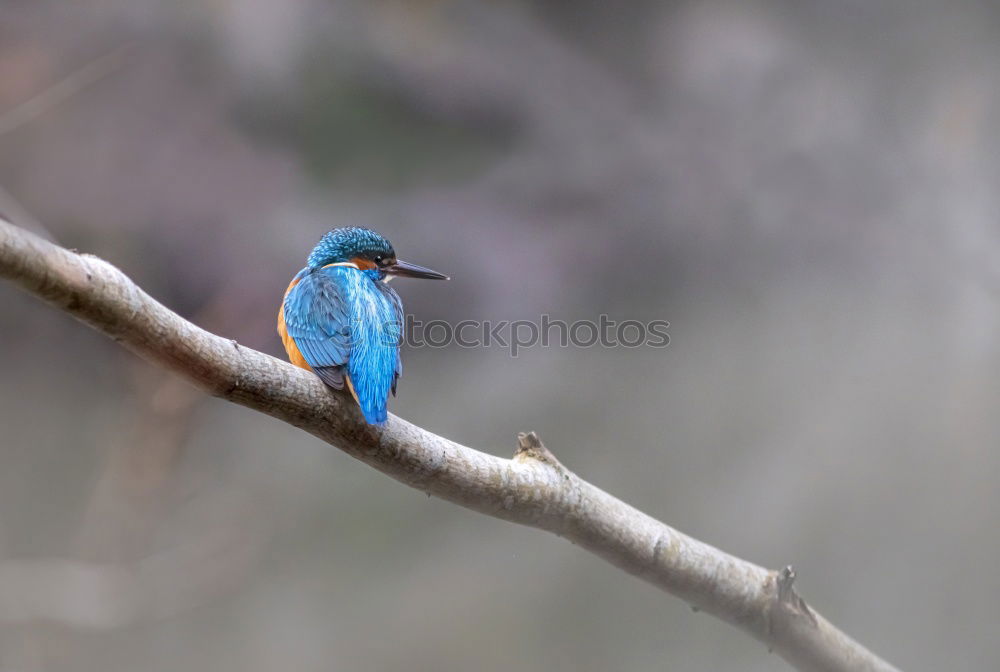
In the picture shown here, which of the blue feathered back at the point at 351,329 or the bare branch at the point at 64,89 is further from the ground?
the bare branch at the point at 64,89

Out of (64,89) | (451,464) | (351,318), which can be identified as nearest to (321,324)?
(351,318)

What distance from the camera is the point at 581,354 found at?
2471 mm

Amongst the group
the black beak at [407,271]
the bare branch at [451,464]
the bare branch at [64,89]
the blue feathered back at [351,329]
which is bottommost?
the bare branch at [451,464]

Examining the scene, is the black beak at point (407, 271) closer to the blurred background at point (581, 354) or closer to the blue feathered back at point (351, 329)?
the blue feathered back at point (351, 329)

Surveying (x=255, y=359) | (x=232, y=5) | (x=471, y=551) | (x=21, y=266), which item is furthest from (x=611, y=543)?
(x=232, y=5)

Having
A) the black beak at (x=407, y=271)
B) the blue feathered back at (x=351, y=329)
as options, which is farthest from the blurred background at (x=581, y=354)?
the blue feathered back at (x=351, y=329)

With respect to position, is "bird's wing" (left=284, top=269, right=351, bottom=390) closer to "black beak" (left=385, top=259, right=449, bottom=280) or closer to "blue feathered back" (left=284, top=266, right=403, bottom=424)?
"blue feathered back" (left=284, top=266, right=403, bottom=424)

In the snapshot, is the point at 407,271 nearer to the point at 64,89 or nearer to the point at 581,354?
the point at 581,354

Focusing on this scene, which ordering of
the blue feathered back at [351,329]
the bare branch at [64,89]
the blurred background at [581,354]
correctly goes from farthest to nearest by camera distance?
the blurred background at [581,354], the bare branch at [64,89], the blue feathered back at [351,329]

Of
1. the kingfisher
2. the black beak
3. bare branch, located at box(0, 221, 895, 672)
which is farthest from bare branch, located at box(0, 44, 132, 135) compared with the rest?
bare branch, located at box(0, 221, 895, 672)

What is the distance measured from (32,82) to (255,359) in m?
1.49

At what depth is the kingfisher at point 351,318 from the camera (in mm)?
1097

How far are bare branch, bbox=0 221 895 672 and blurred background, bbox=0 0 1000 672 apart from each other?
983mm

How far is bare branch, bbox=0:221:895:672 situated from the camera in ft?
2.62
